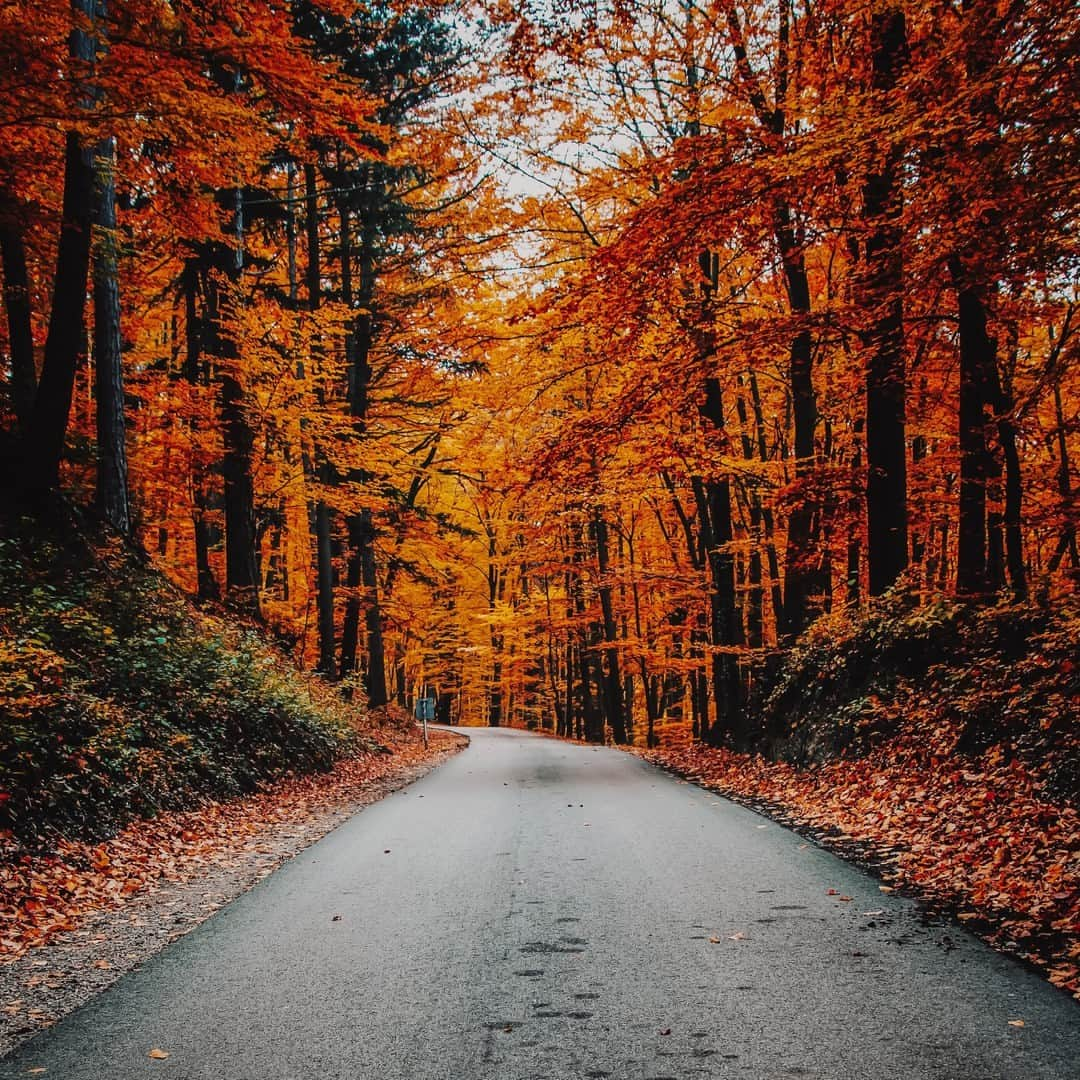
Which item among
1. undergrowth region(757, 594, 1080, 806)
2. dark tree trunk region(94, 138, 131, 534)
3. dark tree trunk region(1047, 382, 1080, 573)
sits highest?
dark tree trunk region(94, 138, 131, 534)

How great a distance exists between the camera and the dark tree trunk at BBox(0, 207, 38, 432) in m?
12.7

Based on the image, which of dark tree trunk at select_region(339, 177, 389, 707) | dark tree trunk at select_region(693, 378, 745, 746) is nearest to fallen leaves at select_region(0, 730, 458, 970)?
dark tree trunk at select_region(693, 378, 745, 746)

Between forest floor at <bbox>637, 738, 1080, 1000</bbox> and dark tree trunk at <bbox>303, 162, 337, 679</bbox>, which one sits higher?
dark tree trunk at <bbox>303, 162, 337, 679</bbox>

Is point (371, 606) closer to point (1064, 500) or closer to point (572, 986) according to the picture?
point (1064, 500)

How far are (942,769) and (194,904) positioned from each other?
707 centimetres

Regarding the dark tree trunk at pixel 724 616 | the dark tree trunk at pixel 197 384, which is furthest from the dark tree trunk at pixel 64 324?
the dark tree trunk at pixel 724 616

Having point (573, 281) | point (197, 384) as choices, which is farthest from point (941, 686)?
point (197, 384)

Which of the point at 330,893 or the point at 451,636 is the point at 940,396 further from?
the point at 451,636

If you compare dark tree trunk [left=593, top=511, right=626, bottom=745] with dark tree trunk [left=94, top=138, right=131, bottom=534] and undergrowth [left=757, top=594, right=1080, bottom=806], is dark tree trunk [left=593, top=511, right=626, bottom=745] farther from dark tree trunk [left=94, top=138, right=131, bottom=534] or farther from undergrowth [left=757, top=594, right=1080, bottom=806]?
dark tree trunk [left=94, top=138, right=131, bottom=534]

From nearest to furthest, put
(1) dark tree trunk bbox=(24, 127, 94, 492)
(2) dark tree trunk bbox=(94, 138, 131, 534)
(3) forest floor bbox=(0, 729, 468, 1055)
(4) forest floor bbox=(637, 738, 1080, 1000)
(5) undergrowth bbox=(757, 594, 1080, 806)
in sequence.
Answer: (3) forest floor bbox=(0, 729, 468, 1055) → (4) forest floor bbox=(637, 738, 1080, 1000) → (5) undergrowth bbox=(757, 594, 1080, 806) → (1) dark tree trunk bbox=(24, 127, 94, 492) → (2) dark tree trunk bbox=(94, 138, 131, 534)

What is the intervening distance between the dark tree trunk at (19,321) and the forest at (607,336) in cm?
5

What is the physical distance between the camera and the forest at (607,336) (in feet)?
23.1

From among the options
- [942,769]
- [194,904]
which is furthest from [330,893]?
[942,769]

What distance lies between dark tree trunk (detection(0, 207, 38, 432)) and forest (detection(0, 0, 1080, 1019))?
0.05m
